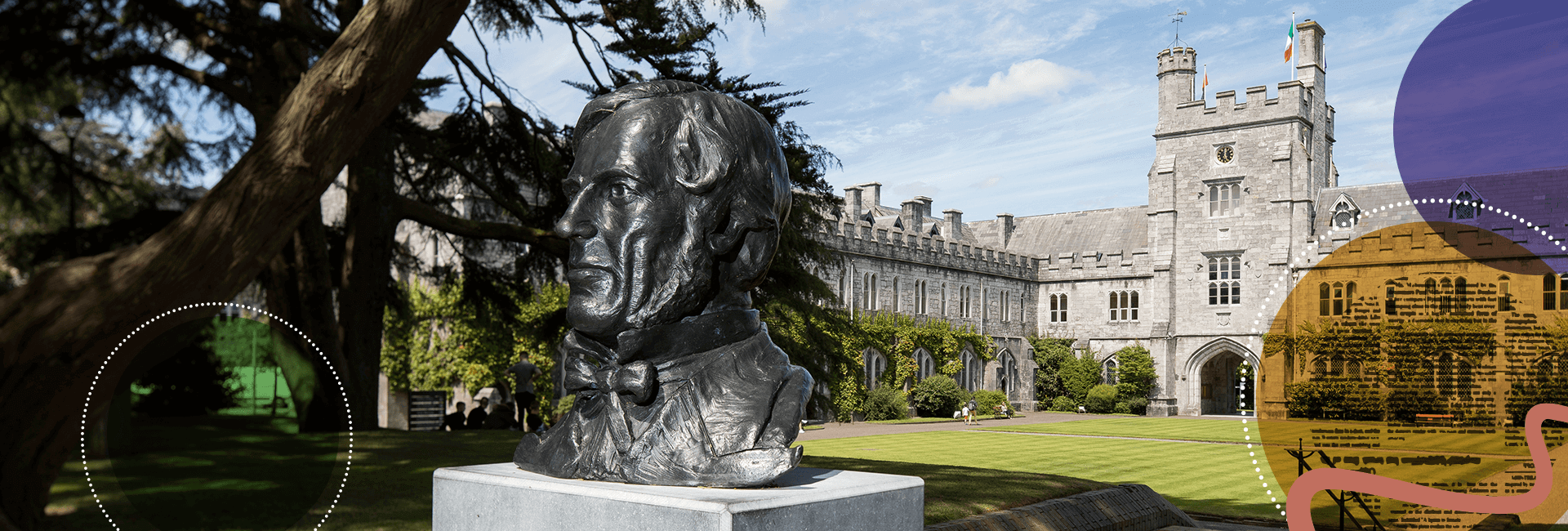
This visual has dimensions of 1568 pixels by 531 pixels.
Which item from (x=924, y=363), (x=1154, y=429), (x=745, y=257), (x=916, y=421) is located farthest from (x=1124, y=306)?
(x=745, y=257)

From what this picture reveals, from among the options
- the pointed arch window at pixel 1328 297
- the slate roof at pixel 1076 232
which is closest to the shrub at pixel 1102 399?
the slate roof at pixel 1076 232

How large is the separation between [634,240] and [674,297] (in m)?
0.23

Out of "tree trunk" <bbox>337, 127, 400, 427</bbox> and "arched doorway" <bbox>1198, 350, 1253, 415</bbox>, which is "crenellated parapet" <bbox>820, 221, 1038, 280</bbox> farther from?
"tree trunk" <bbox>337, 127, 400, 427</bbox>

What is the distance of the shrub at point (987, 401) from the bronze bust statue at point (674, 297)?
2839 centimetres

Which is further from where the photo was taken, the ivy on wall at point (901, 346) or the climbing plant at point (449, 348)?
the ivy on wall at point (901, 346)

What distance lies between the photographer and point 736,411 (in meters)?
3.24

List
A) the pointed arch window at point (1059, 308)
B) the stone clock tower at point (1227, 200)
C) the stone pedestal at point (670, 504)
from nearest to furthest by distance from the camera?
the stone pedestal at point (670, 504), the stone clock tower at point (1227, 200), the pointed arch window at point (1059, 308)

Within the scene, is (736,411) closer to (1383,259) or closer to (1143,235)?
(1383,259)

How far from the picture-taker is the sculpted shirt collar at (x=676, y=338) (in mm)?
3311

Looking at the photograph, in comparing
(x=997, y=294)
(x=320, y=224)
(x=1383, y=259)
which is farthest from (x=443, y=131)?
(x=997, y=294)

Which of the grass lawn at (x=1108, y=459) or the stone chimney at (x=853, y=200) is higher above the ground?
the stone chimney at (x=853, y=200)

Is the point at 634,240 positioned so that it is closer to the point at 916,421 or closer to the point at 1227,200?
the point at 916,421

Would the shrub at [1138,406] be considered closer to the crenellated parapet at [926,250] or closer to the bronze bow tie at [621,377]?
the crenellated parapet at [926,250]

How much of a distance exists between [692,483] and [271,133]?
4.53 metres
